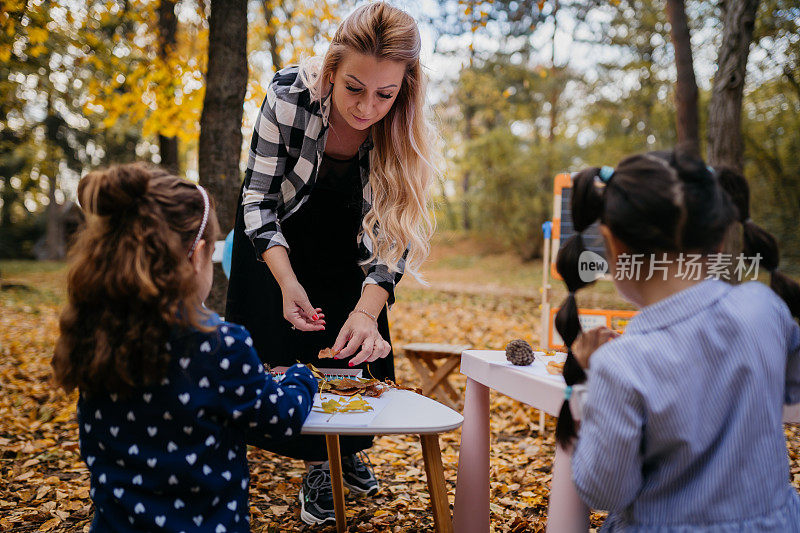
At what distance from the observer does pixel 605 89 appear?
50.4 ft

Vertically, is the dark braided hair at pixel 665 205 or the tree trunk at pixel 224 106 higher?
the tree trunk at pixel 224 106

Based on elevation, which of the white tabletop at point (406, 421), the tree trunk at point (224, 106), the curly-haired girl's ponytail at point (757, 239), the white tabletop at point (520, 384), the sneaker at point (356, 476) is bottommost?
the sneaker at point (356, 476)

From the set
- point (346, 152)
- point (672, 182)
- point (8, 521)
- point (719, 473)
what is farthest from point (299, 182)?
point (8, 521)

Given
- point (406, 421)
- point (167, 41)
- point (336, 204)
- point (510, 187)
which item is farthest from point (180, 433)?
point (510, 187)

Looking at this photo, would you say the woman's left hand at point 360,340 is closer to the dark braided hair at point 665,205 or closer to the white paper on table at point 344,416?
the white paper on table at point 344,416

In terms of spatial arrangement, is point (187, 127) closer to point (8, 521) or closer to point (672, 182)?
point (8, 521)

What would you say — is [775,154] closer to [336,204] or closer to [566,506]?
[336,204]

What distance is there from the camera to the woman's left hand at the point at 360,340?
6.43 ft

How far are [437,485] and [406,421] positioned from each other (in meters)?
0.37

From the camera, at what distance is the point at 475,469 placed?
1.99m

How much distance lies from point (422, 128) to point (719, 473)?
1.52 m

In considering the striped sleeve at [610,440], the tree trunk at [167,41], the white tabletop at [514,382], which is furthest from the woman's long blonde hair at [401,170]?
the tree trunk at [167,41]

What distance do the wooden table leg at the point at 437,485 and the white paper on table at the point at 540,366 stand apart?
32 cm

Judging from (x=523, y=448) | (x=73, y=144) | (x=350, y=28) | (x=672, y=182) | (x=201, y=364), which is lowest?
(x=523, y=448)
